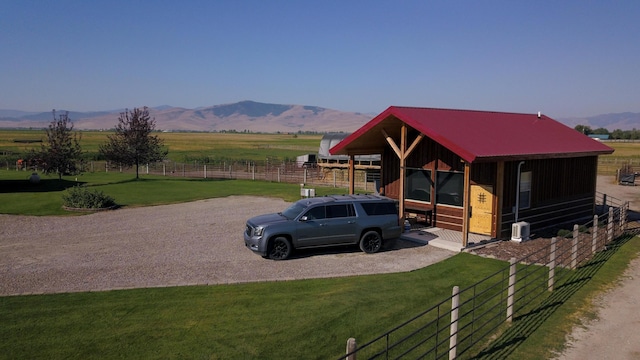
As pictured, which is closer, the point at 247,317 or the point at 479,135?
the point at 247,317

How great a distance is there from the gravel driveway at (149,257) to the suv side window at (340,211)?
1.36m

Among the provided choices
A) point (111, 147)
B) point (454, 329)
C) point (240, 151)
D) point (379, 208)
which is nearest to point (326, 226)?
point (379, 208)

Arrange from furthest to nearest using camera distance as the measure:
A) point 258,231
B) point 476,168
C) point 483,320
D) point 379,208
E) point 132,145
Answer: point 132,145 → point 476,168 → point 379,208 → point 258,231 → point 483,320

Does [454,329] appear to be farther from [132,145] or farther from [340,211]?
[132,145]

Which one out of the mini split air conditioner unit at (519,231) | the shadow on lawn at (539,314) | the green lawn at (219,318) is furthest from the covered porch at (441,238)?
the shadow on lawn at (539,314)

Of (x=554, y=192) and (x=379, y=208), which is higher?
(x=554, y=192)

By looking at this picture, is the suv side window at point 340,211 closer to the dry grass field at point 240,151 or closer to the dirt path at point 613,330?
the dirt path at point 613,330

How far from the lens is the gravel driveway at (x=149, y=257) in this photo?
42.1 feet

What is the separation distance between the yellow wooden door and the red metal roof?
70.0 inches

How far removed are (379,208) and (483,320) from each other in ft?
21.0

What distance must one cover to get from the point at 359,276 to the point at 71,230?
1329 centimetres

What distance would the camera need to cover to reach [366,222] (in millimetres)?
15734

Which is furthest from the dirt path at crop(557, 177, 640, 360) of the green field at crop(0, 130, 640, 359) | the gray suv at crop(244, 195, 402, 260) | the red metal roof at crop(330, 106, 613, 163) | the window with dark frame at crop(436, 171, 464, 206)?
the gray suv at crop(244, 195, 402, 260)

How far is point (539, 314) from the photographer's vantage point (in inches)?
420
